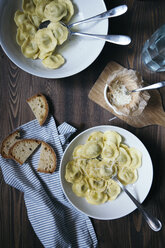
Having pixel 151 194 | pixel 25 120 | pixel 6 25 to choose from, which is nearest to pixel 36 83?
pixel 25 120

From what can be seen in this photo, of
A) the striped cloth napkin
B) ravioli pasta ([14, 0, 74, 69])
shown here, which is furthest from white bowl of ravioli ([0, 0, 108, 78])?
the striped cloth napkin

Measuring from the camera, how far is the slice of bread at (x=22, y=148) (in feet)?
4.03

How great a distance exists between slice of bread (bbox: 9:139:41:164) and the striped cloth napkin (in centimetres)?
Result: 4

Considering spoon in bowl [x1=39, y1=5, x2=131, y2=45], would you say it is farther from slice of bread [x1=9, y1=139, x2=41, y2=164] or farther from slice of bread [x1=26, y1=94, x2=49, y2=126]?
slice of bread [x1=9, y1=139, x2=41, y2=164]

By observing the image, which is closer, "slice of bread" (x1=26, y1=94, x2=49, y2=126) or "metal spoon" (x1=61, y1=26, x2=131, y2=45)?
"metal spoon" (x1=61, y1=26, x2=131, y2=45)

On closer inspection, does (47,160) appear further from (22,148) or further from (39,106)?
(39,106)

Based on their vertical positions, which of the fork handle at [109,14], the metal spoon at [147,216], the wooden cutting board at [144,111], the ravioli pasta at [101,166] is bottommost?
the metal spoon at [147,216]

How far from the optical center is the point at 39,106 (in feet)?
4.00

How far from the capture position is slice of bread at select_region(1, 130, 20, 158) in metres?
1.25

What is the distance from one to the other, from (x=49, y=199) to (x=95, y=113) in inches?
21.2

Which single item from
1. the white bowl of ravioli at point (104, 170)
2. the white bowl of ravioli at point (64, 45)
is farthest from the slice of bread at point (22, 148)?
the white bowl of ravioli at point (64, 45)

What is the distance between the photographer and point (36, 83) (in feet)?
4.11

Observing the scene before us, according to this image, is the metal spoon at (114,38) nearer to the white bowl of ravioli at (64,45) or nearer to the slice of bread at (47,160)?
the white bowl of ravioli at (64,45)

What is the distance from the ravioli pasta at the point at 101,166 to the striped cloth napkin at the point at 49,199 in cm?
12
